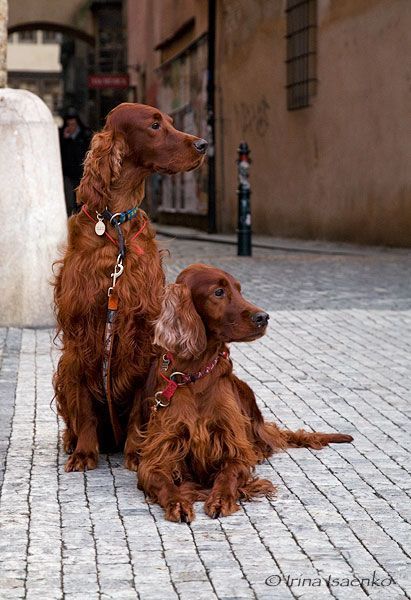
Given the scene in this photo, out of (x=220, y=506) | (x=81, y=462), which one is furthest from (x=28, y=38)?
(x=220, y=506)

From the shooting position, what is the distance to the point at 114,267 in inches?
212

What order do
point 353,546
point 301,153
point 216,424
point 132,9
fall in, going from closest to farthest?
point 353,546
point 216,424
point 301,153
point 132,9

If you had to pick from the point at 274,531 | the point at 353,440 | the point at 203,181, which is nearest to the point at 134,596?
the point at 274,531

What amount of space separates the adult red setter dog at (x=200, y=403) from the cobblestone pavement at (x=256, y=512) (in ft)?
0.36

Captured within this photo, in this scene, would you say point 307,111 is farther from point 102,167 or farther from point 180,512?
point 180,512

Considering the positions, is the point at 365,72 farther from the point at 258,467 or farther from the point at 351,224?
the point at 258,467

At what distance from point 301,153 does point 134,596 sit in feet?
58.3

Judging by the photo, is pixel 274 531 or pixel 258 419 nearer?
pixel 274 531

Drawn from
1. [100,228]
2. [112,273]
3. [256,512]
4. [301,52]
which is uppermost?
[301,52]

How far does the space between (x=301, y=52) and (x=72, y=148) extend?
4649 mm

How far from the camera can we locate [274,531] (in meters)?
4.54

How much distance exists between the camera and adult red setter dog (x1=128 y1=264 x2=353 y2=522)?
486 centimetres

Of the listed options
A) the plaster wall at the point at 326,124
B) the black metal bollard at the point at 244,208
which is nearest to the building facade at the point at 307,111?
the plaster wall at the point at 326,124

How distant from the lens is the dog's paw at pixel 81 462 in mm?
5469
